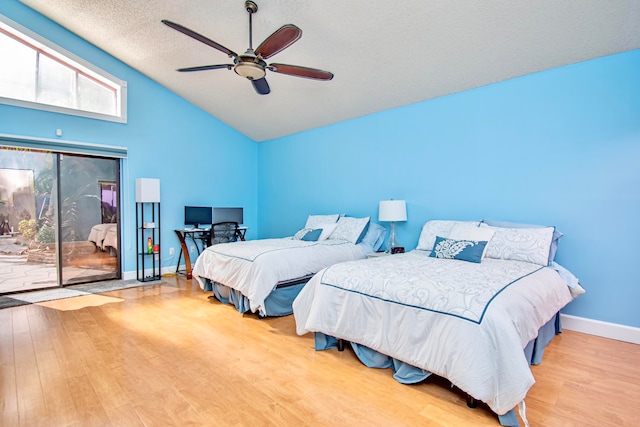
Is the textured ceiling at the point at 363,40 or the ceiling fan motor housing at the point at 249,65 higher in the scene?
the textured ceiling at the point at 363,40

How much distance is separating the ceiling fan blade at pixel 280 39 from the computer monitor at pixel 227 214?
12.1 feet

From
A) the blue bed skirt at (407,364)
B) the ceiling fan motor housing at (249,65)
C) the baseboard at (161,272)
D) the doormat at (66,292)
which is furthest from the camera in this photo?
the baseboard at (161,272)

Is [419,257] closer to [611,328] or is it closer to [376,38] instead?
[611,328]

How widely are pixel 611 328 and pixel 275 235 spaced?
5048mm

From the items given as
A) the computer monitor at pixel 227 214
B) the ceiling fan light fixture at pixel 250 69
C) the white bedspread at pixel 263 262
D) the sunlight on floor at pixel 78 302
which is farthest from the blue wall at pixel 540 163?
the sunlight on floor at pixel 78 302

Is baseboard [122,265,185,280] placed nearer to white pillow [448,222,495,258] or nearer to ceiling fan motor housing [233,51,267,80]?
ceiling fan motor housing [233,51,267,80]

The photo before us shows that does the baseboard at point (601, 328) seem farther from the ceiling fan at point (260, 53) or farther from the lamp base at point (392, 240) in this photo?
the ceiling fan at point (260, 53)

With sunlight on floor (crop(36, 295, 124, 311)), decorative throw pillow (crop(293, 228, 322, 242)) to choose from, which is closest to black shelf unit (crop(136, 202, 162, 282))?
sunlight on floor (crop(36, 295, 124, 311))

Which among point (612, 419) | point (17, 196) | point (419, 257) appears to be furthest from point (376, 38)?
point (17, 196)

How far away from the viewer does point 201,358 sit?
244cm

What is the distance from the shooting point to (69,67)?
4594 millimetres

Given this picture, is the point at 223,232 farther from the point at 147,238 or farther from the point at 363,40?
the point at 363,40

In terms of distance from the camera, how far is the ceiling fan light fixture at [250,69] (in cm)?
271

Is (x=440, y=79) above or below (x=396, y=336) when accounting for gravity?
above
